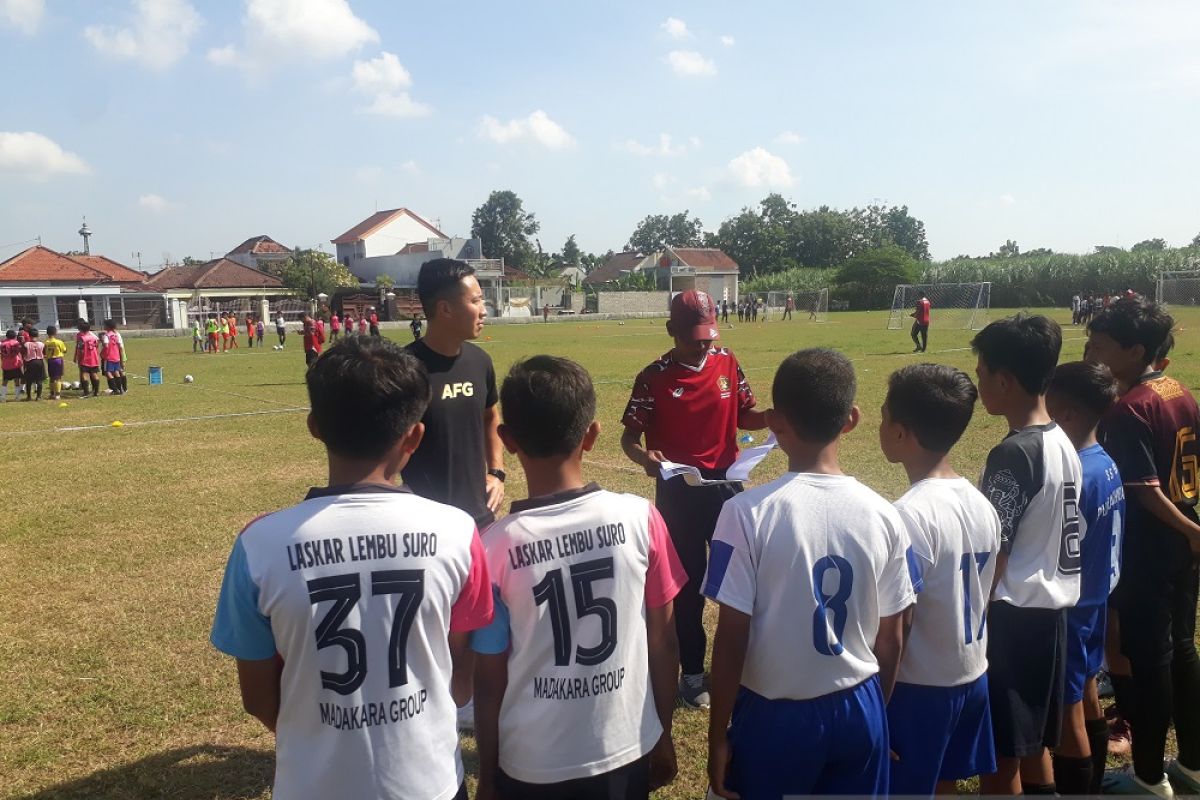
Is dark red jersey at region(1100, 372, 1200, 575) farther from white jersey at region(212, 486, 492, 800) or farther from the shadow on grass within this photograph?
the shadow on grass

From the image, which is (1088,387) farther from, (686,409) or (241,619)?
(241,619)

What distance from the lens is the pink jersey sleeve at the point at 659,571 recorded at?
2311 mm

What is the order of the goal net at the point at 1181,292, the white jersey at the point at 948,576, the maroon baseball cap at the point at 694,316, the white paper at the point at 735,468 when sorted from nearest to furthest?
the white jersey at the point at 948,576 < the white paper at the point at 735,468 < the maroon baseball cap at the point at 694,316 < the goal net at the point at 1181,292

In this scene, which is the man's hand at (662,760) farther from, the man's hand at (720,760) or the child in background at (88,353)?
the child in background at (88,353)

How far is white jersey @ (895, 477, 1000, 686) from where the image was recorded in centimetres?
253

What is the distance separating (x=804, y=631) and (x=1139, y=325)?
7.39 feet

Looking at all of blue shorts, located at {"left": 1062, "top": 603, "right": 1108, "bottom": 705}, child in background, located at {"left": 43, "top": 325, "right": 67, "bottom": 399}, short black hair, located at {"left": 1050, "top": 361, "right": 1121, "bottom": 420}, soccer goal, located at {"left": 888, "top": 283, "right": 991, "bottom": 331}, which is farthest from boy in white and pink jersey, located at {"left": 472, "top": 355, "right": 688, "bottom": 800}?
soccer goal, located at {"left": 888, "top": 283, "right": 991, "bottom": 331}

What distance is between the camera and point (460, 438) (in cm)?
390

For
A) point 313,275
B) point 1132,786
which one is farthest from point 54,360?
point 313,275

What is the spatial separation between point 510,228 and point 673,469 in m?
109

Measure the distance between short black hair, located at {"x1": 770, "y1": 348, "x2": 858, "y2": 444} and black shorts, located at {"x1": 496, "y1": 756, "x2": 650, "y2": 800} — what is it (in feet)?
3.54

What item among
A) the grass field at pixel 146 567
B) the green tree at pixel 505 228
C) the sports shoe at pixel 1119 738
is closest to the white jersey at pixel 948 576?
the grass field at pixel 146 567

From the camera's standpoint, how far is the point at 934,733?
8.55 ft

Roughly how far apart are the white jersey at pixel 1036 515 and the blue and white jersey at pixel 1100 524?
166mm
